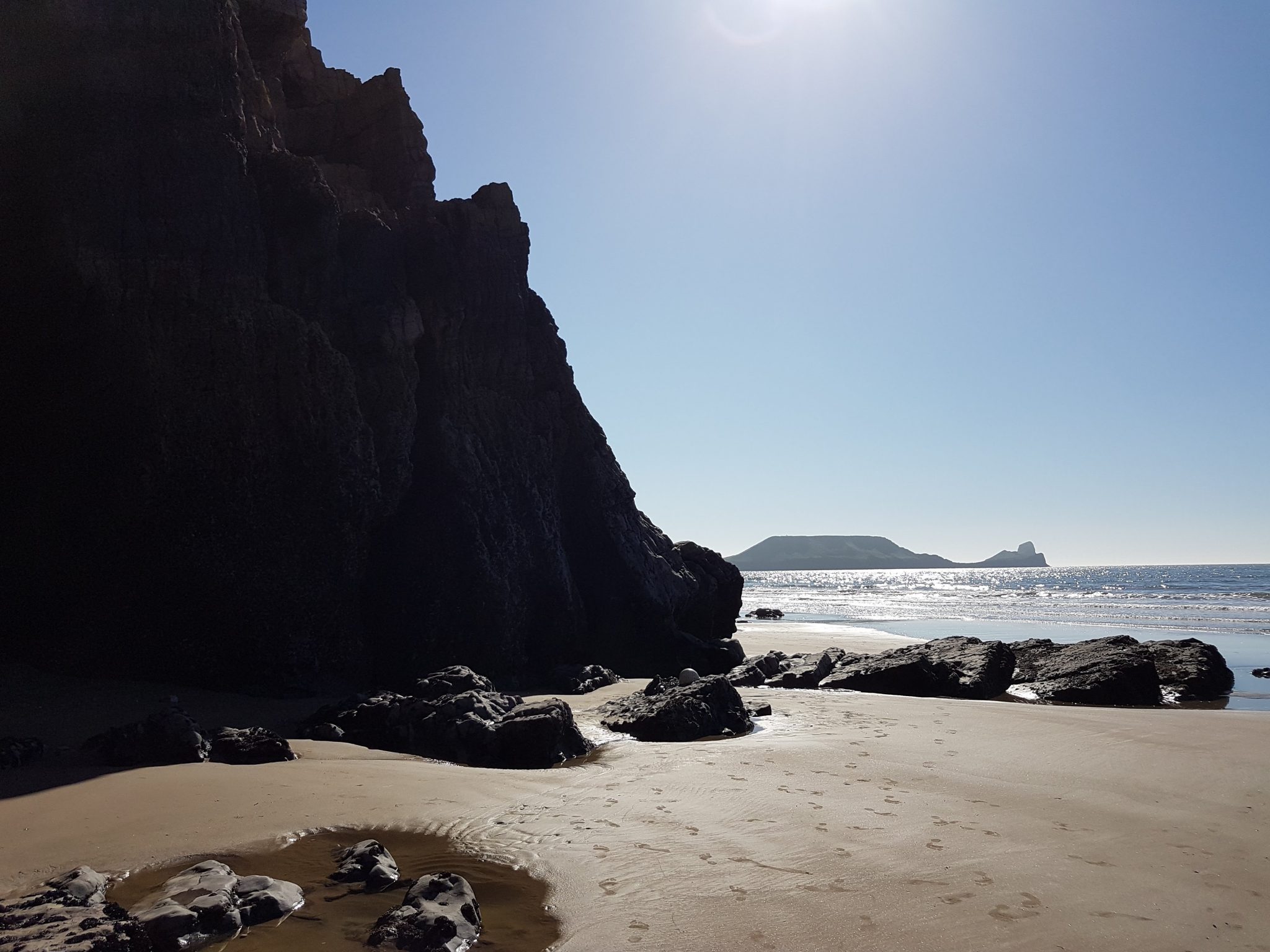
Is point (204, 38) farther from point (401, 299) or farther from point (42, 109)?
point (401, 299)

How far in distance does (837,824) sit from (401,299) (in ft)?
50.2

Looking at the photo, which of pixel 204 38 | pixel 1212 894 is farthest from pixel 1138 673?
pixel 204 38

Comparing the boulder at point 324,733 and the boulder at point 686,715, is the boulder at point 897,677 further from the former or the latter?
the boulder at point 324,733

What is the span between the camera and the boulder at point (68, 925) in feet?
14.1

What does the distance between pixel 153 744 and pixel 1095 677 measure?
1798 centimetres

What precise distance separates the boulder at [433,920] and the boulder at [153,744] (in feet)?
17.3

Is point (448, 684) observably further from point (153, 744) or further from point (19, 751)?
point (19, 751)

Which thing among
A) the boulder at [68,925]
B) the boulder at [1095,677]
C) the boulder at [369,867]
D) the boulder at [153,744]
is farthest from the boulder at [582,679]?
the boulder at [68,925]

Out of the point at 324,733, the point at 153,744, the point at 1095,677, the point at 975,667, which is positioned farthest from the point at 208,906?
the point at 1095,677

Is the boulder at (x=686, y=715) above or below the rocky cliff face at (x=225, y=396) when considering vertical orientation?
below

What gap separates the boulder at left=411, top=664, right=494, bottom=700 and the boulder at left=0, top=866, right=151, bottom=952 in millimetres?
7100

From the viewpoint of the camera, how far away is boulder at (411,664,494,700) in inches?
487

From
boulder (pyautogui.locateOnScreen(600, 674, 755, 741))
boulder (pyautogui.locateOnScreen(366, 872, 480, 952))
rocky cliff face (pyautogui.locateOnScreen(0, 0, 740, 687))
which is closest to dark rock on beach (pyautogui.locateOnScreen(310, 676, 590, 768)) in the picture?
boulder (pyautogui.locateOnScreen(600, 674, 755, 741))

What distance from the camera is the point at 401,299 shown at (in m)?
18.3
